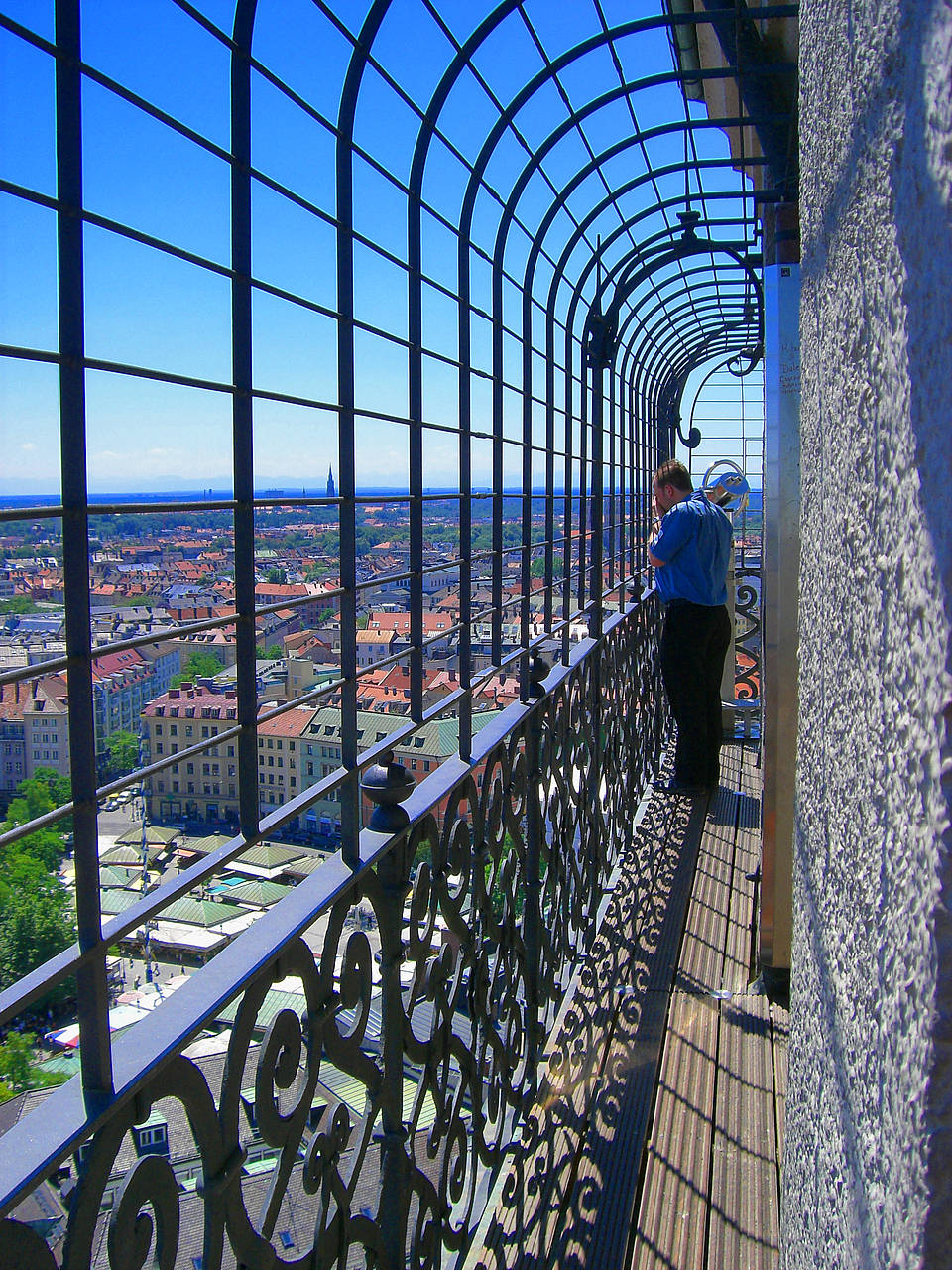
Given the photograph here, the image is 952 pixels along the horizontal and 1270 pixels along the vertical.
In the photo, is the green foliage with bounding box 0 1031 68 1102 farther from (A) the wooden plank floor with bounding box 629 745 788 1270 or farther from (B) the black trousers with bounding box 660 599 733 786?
(B) the black trousers with bounding box 660 599 733 786

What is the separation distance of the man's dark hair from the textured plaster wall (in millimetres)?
4571

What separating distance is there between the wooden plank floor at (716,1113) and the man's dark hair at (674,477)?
2128 mm

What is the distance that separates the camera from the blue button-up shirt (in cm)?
520

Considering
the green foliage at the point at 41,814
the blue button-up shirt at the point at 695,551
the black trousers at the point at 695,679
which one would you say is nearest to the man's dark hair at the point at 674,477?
the blue button-up shirt at the point at 695,551

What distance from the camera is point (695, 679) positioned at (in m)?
5.54

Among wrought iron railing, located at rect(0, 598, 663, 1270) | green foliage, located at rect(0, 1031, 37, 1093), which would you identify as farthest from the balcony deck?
green foliage, located at rect(0, 1031, 37, 1093)

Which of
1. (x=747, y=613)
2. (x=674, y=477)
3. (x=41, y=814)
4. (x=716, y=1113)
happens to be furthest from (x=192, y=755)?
→ (x=747, y=613)

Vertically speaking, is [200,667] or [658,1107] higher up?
[200,667]

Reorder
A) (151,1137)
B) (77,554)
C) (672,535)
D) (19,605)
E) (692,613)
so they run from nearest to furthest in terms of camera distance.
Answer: (19,605) < (77,554) < (151,1137) < (672,535) < (692,613)

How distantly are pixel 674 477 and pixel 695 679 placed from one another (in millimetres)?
1078

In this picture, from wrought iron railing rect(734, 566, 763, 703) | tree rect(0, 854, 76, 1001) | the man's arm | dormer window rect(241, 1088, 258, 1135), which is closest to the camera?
tree rect(0, 854, 76, 1001)

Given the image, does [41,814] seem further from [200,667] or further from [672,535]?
[672,535]

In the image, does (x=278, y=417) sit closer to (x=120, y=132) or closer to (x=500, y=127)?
(x=120, y=132)

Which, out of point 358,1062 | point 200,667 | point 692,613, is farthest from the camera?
point 692,613
